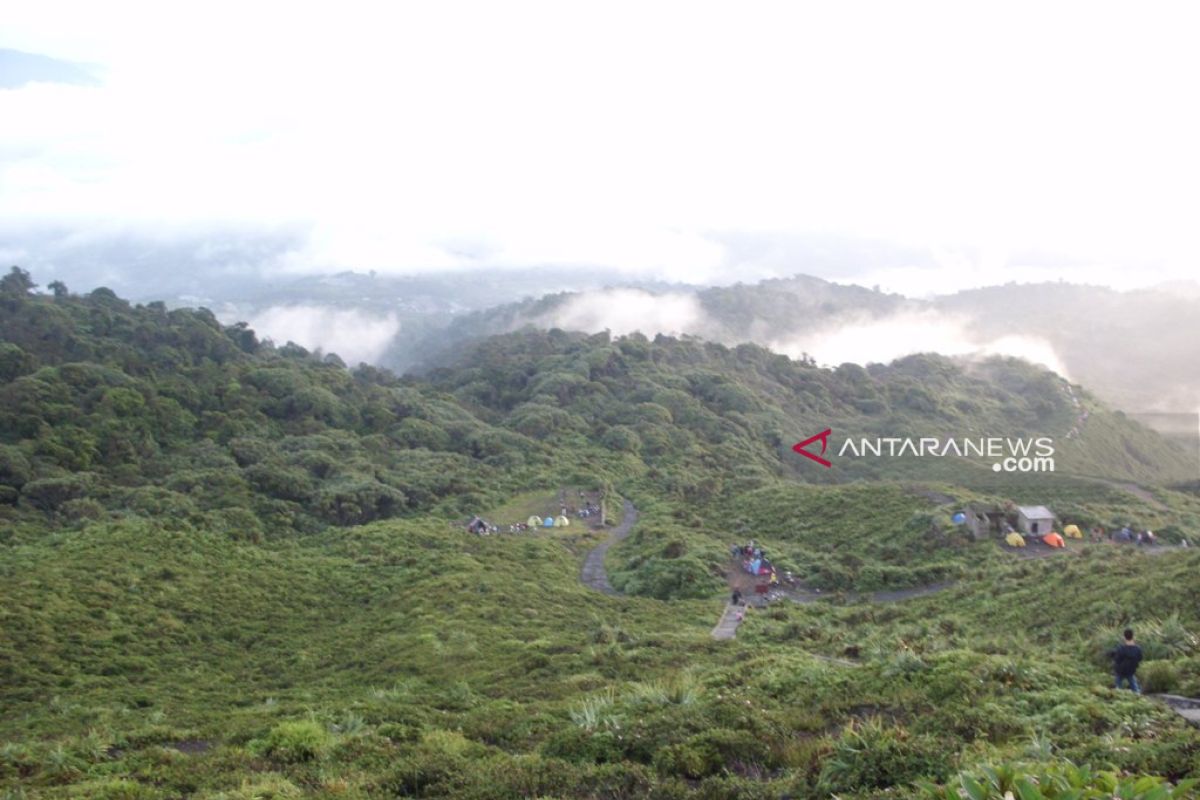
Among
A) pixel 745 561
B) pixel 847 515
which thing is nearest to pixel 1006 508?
pixel 847 515

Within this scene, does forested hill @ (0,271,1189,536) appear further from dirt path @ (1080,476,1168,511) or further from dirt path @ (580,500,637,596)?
dirt path @ (1080,476,1168,511)

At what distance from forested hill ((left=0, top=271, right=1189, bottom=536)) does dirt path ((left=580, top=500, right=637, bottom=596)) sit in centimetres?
772

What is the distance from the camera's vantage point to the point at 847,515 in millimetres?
39844

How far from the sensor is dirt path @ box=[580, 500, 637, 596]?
32250mm

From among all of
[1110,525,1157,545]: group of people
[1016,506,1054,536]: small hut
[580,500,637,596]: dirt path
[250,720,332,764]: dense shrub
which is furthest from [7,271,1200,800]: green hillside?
[1016,506,1054,536]: small hut

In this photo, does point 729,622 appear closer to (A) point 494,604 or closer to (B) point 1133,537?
(A) point 494,604

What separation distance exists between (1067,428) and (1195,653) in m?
89.6

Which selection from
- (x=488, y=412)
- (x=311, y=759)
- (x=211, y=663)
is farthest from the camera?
(x=488, y=412)

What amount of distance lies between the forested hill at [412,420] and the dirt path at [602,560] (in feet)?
25.3

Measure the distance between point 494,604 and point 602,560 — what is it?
12.4 metres

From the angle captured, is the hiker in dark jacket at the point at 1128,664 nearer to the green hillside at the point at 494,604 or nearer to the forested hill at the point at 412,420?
the green hillside at the point at 494,604

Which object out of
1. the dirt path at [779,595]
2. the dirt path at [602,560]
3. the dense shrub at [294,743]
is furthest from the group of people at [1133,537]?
the dense shrub at [294,743]

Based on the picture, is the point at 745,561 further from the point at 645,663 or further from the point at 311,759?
the point at 311,759

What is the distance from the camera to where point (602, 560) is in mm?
36375
